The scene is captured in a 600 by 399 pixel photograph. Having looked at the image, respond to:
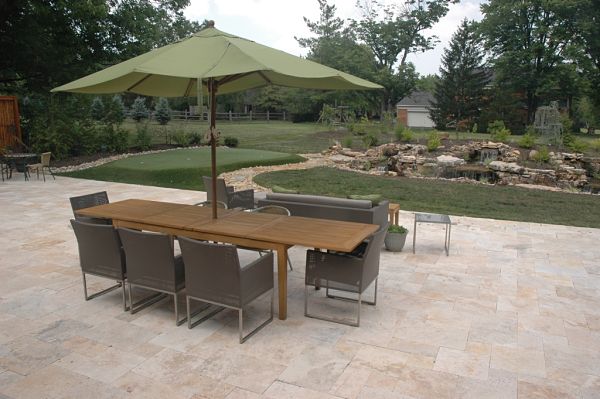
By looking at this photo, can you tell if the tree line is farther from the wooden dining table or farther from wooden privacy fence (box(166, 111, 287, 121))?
the wooden dining table

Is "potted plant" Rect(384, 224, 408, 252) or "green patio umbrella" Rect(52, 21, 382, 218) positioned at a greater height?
"green patio umbrella" Rect(52, 21, 382, 218)

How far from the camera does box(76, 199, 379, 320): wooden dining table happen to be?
11.5ft

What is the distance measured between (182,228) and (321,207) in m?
2.01

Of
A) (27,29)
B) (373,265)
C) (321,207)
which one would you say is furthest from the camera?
(27,29)

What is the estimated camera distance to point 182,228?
12.7 feet

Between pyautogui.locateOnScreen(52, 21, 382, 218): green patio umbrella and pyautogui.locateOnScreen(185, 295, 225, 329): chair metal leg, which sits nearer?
pyautogui.locateOnScreen(52, 21, 382, 218): green patio umbrella

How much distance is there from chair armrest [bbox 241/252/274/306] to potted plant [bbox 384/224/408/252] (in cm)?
231

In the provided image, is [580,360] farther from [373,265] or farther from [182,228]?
[182,228]

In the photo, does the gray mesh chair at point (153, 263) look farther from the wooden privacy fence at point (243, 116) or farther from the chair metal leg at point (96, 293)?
the wooden privacy fence at point (243, 116)

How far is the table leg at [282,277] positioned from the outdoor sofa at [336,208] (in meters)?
1.78

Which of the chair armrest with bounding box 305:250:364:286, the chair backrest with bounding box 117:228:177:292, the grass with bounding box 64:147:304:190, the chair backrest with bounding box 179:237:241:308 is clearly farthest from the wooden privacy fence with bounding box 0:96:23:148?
the chair armrest with bounding box 305:250:364:286

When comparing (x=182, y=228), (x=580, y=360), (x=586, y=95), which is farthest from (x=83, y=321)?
(x=586, y=95)

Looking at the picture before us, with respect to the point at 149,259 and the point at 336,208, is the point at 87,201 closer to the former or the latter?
the point at 149,259

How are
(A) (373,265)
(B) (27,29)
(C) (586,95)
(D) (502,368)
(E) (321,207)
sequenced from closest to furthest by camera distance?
(D) (502,368), (A) (373,265), (E) (321,207), (B) (27,29), (C) (586,95)
